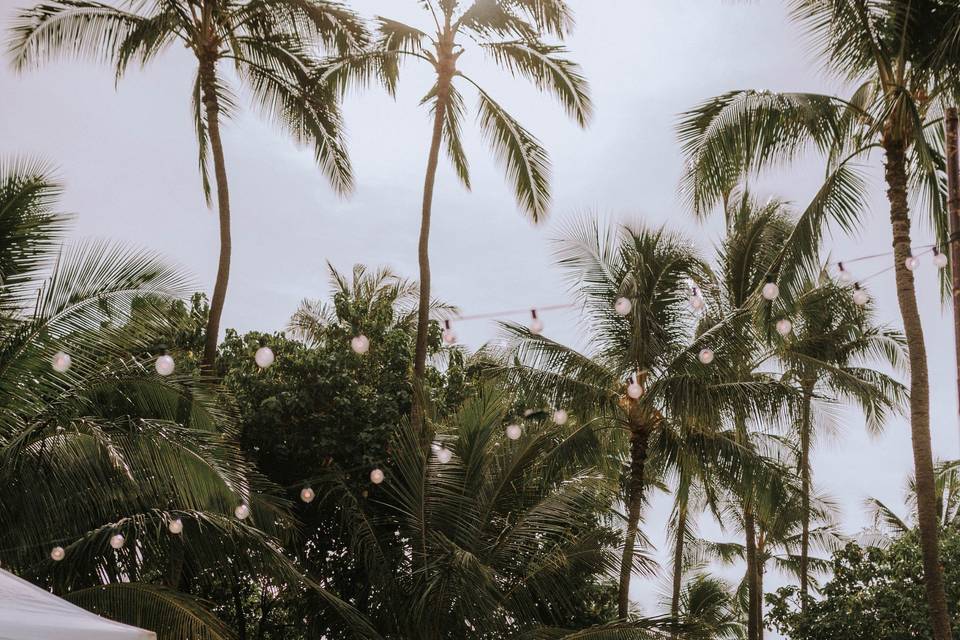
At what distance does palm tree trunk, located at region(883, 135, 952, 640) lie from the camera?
7801 mm

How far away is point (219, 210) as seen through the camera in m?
11.0

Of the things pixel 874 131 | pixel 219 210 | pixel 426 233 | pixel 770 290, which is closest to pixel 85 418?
pixel 219 210

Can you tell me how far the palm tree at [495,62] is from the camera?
40.2 ft

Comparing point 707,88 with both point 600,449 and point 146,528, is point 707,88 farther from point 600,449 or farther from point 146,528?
point 146,528

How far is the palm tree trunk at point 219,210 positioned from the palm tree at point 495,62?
178cm

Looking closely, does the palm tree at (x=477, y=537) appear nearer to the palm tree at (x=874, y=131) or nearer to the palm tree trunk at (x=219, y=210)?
the palm tree trunk at (x=219, y=210)

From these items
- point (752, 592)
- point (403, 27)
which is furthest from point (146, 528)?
point (752, 592)

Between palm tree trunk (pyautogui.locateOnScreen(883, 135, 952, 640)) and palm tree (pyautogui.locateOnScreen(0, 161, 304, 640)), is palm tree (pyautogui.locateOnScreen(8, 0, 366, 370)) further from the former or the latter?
palm tree trunk (pyautogui.locateOnScreen(883, 135, 952, 640))

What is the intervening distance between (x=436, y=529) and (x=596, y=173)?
15.9 metres

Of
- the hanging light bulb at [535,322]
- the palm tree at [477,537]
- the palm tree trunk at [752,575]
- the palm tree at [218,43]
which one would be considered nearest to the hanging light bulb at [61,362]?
the palm tree at [218,43]

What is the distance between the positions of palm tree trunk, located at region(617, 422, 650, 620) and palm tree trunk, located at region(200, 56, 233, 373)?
203 inches

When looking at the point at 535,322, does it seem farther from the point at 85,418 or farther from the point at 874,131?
the point at 85,418

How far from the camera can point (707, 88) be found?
22.5 metres

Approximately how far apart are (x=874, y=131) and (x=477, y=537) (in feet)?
18.9
